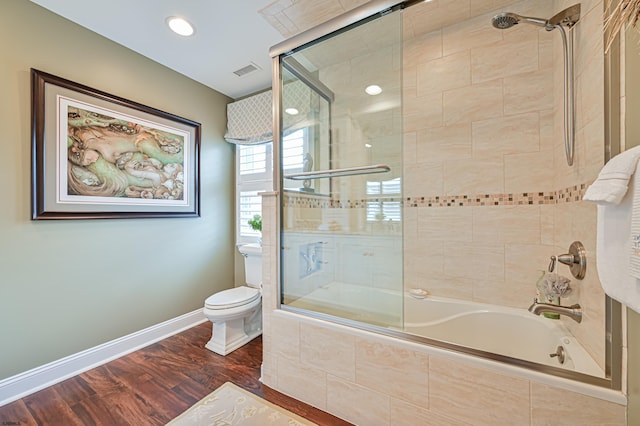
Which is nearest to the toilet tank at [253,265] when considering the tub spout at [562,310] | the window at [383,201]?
the window at [383,201]

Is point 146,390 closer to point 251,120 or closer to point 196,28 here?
point 251,120

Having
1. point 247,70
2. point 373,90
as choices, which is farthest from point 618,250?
point 247,70

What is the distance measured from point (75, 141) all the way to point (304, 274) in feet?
6.22

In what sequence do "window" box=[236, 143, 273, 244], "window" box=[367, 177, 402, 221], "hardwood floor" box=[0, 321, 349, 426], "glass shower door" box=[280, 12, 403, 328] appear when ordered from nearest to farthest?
1. "hardwood floor" box=[0, 321, 349, 426]
2. "glass shower door" box=[280, 12, 403, 328]
3. "window" box=[367, 177, 402, 221]
4. "window" box=[236, 143, 273, 244]

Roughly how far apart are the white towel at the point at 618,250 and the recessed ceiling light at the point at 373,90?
1.33 meters

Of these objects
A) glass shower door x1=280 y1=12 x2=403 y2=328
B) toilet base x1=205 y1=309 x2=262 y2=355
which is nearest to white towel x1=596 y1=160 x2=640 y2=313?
glass shower door x1=280 y1=12 x2=403 y2=328

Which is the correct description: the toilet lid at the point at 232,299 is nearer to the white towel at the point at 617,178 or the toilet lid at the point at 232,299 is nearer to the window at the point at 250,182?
the window at the point at 250,182

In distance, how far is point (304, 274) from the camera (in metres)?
1.74

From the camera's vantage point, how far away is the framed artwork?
1629 mm

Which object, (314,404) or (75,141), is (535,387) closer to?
(314,404)

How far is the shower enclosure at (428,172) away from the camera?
148cm

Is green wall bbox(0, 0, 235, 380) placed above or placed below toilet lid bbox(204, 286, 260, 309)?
above

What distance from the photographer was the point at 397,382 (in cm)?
122

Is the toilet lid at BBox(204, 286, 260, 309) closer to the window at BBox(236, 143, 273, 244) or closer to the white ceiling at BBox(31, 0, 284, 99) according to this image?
the window at BBox(236, 143, 273, 244)
